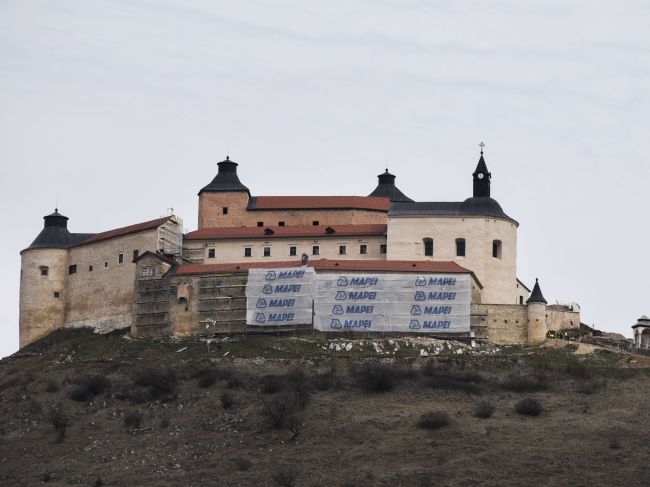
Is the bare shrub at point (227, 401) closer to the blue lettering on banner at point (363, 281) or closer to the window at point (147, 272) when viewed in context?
the blue lettering on banner at point (363, 281)

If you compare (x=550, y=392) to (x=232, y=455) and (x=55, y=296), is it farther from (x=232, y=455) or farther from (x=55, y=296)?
(x=55, y=296)

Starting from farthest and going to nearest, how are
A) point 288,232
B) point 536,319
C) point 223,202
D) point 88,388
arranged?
point 223,202 < point 288,232 < point 536,319 < point 88,388

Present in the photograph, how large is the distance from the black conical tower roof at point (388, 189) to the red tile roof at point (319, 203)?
3718mm

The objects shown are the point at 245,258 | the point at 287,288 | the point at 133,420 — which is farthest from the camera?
the point at 245,258

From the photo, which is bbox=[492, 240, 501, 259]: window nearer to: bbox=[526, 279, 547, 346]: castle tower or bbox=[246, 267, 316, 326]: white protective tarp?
bbox=[526, 279, 547, 346]: castle tower

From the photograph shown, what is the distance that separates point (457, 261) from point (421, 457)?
28125 mm

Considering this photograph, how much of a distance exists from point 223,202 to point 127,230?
8.13 m

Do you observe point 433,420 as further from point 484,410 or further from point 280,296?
point 280,296

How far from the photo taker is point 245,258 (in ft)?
370

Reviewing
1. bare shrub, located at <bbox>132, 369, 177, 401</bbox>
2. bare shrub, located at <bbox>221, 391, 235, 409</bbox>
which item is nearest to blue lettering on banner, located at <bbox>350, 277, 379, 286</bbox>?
bare shrub, located at <bbox>132, 369, 177, 401</bbox>

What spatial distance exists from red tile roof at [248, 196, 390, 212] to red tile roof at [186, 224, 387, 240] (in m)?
Result: 3.34

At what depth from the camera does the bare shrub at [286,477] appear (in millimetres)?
81688

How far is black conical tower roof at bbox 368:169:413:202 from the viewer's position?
12425 centimetres

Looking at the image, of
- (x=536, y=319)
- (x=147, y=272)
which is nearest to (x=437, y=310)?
(x=536, y=319)
